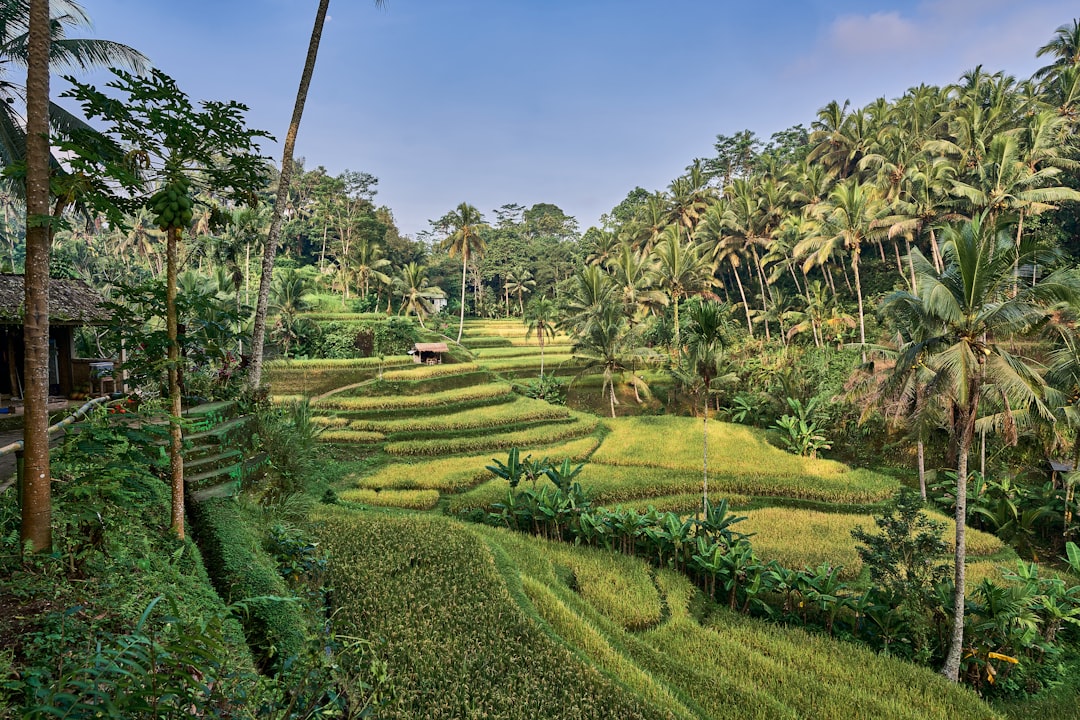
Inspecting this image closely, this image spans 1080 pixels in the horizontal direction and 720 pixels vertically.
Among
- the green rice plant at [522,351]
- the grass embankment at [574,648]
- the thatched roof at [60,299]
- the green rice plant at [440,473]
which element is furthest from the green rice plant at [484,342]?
the grass embankment at [574,648]

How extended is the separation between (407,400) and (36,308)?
16613 millimetres

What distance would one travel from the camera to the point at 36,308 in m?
4.14

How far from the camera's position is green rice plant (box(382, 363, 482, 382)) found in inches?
906

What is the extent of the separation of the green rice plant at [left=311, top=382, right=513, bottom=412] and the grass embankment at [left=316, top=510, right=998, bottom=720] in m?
11.2

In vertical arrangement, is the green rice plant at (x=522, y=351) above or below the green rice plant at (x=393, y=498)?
above

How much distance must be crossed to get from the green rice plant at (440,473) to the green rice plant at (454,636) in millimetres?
4260

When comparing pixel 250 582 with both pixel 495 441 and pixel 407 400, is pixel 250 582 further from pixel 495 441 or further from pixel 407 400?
pixel 407 400

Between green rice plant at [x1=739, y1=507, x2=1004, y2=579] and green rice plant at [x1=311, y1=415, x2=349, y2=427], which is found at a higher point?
green rice plant at [x1=311, y1=415, x2=349, y2=427]

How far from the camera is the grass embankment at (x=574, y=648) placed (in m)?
5.36

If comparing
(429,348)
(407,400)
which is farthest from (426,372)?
(429,348)

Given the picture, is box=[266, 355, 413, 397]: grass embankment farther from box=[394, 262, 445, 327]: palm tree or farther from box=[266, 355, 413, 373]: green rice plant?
box=[394, 262, 445, 327]: palm tree

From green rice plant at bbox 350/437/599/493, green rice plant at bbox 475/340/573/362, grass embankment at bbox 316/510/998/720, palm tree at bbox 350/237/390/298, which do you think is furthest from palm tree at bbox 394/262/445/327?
grass embankment at bbox 316/510/998/720

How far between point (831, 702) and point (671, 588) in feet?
10.6

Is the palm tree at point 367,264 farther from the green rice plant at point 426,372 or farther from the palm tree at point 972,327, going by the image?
the palm tree at point 972,327
